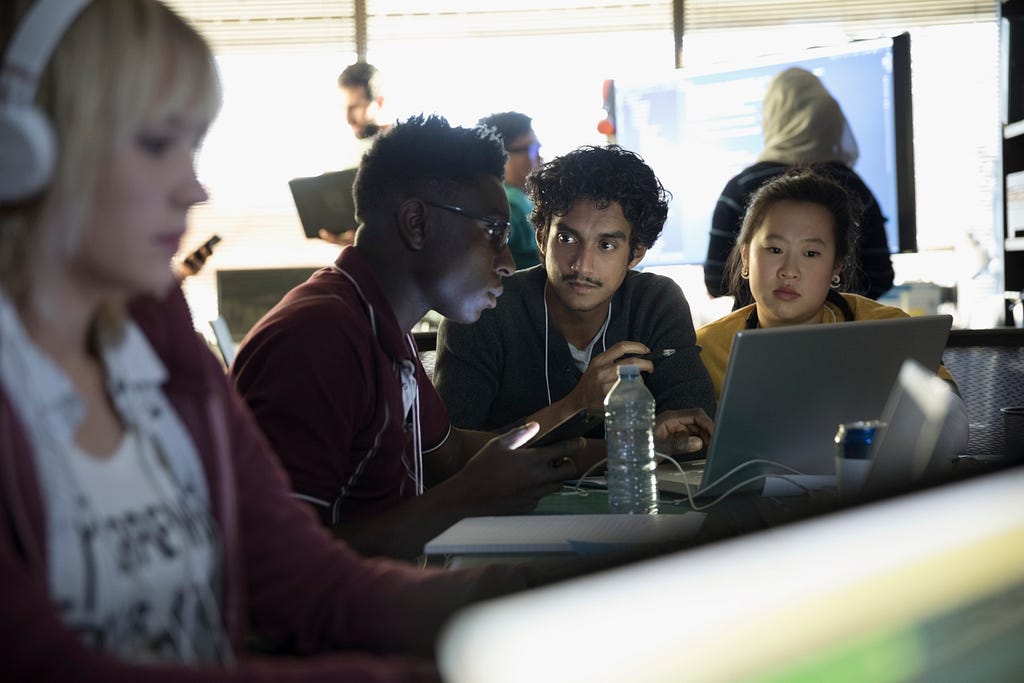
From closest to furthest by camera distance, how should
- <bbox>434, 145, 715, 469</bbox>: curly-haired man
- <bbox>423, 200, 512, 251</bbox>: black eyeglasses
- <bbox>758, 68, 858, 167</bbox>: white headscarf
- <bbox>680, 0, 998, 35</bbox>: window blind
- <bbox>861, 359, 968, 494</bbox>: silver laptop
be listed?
1. <bbox>861, 359, 968, 494</bbox>: silver laptop
2. <bbox>423, 200, 512, 251</bbox>: black eyeglasses
3. <bbox>434, 145, 715, 469</bbox>: curly-haired man
4. <bbox>758, 68, 858, 167</bbox>: white headscarf
5. <bbox>680, 0, 998, 35</bbox>: window blind

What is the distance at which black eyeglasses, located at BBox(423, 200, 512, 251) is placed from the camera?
5.32ft

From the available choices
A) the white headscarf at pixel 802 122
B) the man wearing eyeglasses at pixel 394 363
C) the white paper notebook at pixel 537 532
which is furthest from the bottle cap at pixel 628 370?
the white headscarf at pixel 802 122

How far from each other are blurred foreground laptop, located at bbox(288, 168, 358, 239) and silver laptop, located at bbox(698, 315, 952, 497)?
2.11m

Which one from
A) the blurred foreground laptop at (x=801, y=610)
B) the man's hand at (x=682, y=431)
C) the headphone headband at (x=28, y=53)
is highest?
the headphone headband at (x=28, y=53)

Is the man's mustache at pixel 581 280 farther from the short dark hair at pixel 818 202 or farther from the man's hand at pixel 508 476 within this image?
the man's hand at pixel 508 476

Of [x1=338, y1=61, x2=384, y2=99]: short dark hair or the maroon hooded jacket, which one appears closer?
the maroon hooded jacket

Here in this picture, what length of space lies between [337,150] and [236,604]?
4.81 metres

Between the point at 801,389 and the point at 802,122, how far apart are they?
1838 mm

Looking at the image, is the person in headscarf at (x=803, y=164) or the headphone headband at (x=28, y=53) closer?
the headphone headband at (x=28, y=53)

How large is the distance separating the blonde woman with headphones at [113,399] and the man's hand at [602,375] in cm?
109

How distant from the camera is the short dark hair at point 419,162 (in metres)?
1.63

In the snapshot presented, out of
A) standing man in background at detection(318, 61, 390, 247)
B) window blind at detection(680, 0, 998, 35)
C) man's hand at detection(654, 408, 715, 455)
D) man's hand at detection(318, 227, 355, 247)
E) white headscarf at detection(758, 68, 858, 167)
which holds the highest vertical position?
window blind at detection(680, 0, 998, 35)

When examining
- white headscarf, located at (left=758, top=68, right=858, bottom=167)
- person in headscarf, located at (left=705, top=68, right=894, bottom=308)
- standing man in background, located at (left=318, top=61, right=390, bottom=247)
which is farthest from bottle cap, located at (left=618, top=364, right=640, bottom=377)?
standing man in background, located at (left=318, top=61, right=390, bottom=247)

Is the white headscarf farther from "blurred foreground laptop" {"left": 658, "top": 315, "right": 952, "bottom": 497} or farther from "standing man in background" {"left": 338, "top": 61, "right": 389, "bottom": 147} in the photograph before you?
"blurred foreground laptop" {"left": 658, "top": 315, "right": 952, "bottom": 497}
